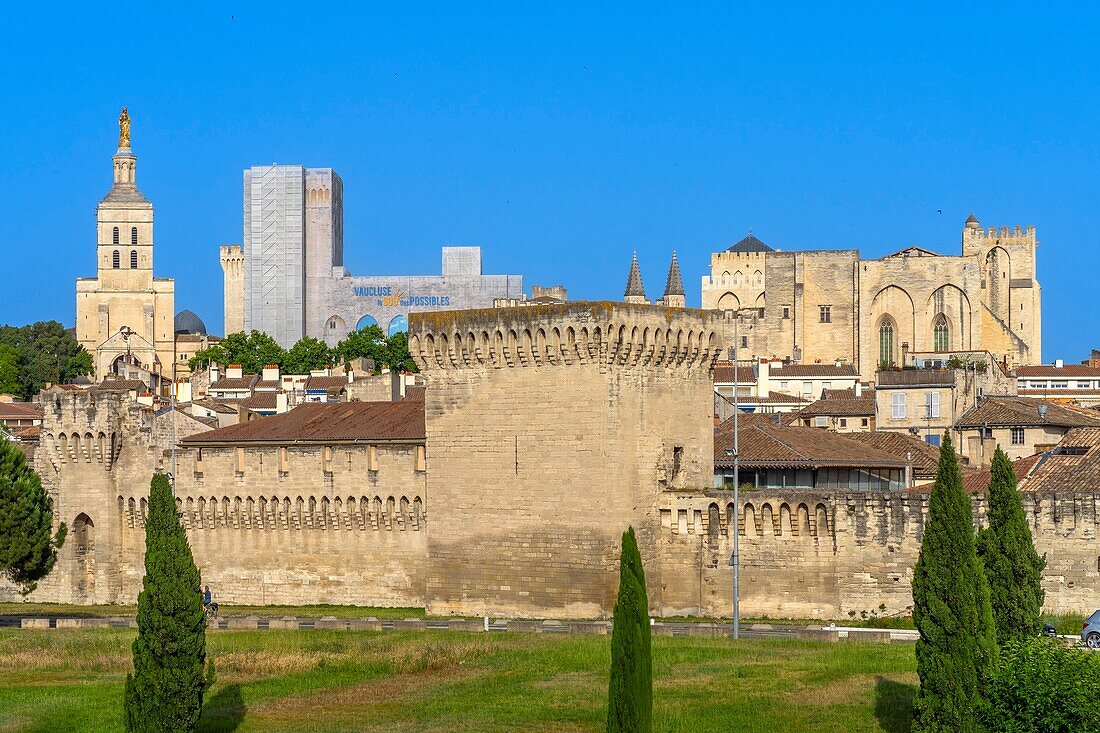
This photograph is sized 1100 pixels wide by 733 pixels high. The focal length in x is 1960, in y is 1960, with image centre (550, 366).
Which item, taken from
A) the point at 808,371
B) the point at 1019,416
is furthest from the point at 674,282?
the point at 1019,416

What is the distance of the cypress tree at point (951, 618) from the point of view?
3744cm

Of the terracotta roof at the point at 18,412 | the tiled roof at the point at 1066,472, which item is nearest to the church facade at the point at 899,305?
the terracotta roof at the point at 18,412

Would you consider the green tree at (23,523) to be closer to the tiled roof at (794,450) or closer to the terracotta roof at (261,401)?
the tiled roof at (794,450)

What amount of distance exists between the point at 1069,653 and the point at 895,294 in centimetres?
13426

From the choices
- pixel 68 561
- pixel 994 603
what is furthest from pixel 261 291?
pixel 994 603

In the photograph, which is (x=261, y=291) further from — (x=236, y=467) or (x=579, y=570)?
(x=579, y=570)

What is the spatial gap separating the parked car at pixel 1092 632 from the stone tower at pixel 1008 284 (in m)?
122

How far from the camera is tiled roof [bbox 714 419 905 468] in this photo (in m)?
61.0

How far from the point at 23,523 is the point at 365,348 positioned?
91680 millimetres

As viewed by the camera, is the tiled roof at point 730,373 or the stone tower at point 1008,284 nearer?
the tiled roof at point 730,373

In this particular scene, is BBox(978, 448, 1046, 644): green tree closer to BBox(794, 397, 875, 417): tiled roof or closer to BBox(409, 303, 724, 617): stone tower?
BBox(409, 303, 724, 617): stone tower

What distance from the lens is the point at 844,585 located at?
175 ft

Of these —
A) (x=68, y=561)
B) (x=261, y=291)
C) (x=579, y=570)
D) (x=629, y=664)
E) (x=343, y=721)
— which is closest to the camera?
(x=629, y=664)

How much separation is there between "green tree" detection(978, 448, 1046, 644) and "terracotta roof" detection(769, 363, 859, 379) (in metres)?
93.6
